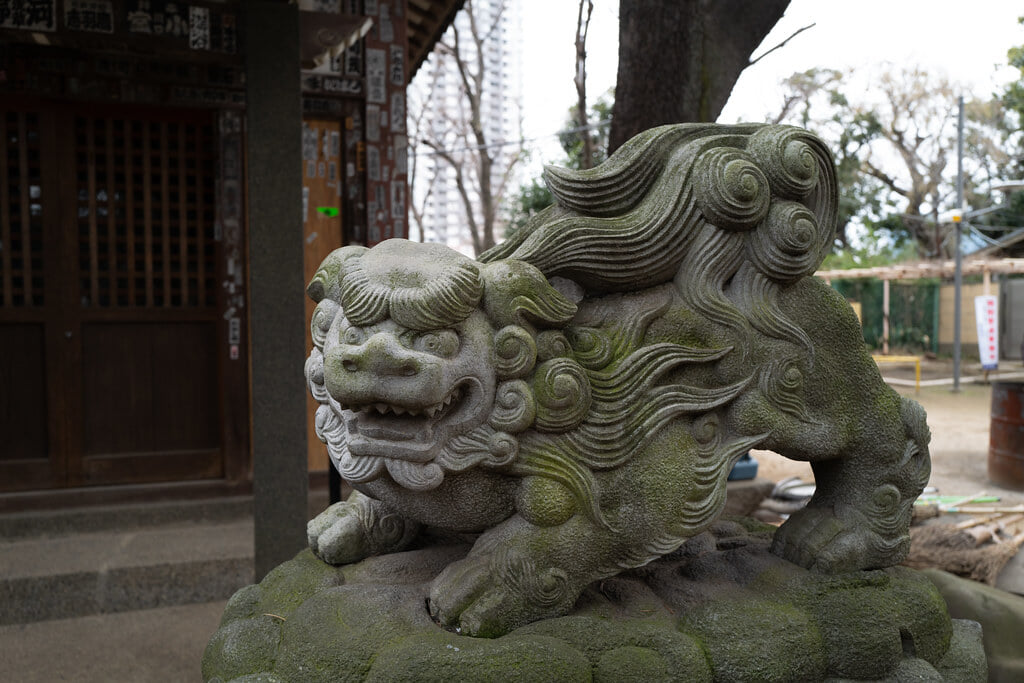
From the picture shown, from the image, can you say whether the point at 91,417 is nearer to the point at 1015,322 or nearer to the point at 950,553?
the point at 950,553

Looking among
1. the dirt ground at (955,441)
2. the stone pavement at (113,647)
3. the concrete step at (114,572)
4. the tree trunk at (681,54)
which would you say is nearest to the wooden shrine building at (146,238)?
the concrete step at (114,572)

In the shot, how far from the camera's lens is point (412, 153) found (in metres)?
14.8

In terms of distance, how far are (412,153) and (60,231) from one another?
10648 mm

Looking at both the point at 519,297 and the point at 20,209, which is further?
the point at 20,209

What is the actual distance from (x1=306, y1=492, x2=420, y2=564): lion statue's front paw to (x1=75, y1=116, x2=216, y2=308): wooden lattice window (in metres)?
3.09

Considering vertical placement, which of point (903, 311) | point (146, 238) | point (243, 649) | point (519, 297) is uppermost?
point (146, 238)

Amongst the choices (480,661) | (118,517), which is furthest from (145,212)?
(480,661)

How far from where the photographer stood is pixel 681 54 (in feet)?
13.2

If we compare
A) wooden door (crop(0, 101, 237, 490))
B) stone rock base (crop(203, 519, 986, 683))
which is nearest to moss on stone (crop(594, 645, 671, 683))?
stone rock base (crop(203, 519, 986, 683))

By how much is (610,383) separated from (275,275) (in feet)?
6.11

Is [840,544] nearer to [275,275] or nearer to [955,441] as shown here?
[275,275]

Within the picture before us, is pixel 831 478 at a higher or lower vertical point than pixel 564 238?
lower

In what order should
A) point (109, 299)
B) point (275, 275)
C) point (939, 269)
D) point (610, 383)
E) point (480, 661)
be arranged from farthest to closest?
point (939, 269)
point (109, 299)
point (275, 275)
point (610, 383)
point (480, 661)

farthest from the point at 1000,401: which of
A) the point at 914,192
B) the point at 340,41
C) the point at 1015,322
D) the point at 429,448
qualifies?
the point at 914,192
